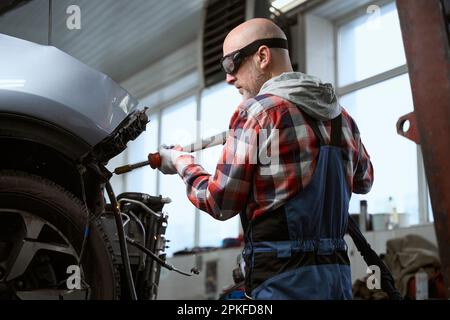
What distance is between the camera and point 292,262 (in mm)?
1324

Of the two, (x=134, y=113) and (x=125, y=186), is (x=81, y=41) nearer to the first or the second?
(x=134, y=113)

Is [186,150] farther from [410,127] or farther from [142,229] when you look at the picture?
[410,127]

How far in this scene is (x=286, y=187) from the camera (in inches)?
52.1

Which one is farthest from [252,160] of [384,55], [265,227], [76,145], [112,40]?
[384,55]

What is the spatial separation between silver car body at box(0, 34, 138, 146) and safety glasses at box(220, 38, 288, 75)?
29 cm

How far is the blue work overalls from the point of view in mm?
1320

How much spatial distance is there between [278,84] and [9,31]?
0.63 m

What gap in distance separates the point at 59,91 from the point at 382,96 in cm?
274

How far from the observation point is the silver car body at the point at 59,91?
4.63 ft

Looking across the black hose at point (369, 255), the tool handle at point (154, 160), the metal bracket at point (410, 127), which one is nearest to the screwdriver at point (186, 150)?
the tool handle at point (154, 160)

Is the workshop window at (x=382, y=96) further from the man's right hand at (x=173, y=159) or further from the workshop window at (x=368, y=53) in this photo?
the man's right hand at (x=173, y=159)

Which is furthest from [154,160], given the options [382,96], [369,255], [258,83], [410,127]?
[382,96]
